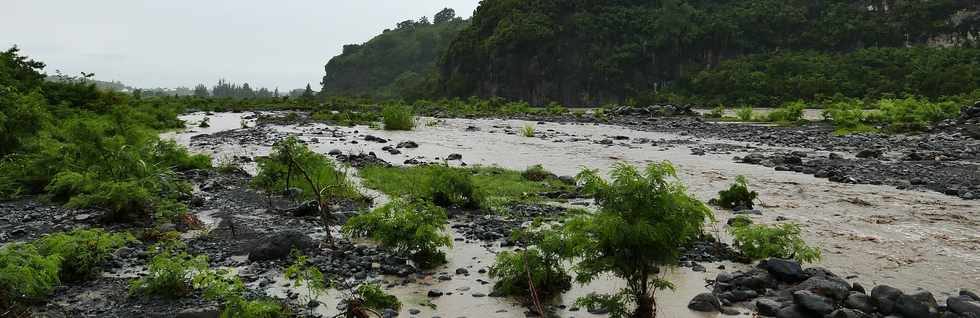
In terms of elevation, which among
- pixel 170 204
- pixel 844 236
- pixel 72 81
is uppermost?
pixel 72 81

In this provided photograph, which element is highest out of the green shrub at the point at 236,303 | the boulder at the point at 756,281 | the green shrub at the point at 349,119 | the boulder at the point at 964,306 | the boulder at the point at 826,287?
the green shrub at the point at 349,119

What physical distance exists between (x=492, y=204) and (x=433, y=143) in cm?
1609

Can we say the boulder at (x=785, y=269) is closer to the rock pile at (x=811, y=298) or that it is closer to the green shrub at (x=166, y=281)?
the rock pile at (x=811, y=298)

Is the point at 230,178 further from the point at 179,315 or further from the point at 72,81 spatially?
the point at 72,81

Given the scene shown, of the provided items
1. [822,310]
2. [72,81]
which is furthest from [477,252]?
[72,81]

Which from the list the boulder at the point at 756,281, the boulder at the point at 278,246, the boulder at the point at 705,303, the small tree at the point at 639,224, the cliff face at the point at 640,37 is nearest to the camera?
the small tree at the point at 639,224

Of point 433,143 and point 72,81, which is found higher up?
point 72,81

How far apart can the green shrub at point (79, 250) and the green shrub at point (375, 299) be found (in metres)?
3.76

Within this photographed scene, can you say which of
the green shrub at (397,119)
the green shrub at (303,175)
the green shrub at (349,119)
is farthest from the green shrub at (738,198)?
the green shrub at (349,119)

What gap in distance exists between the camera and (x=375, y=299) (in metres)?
6.95

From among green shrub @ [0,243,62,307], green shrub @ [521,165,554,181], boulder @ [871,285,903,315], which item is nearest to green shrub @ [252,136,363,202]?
green shrub @ [521,165,554,181]

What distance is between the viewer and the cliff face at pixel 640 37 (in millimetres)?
78250

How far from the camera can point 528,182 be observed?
16219mm

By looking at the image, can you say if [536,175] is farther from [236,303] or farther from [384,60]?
[384,60]
